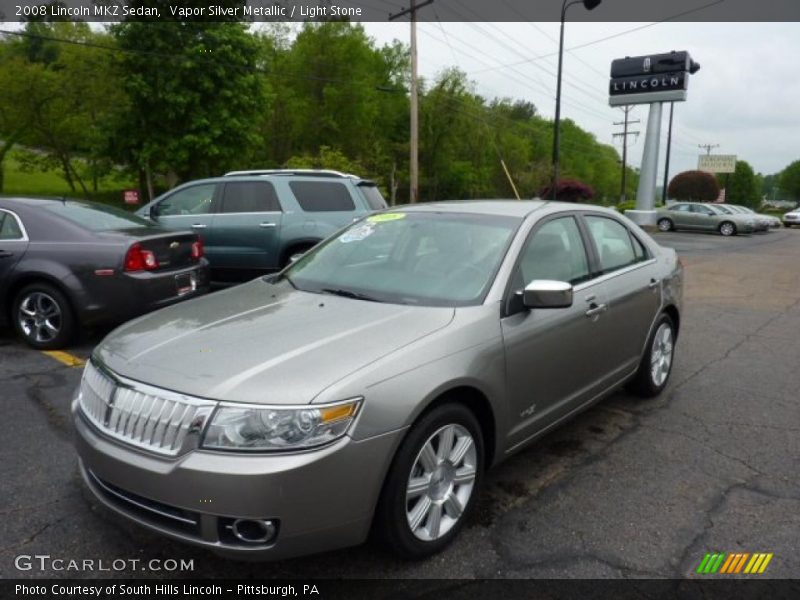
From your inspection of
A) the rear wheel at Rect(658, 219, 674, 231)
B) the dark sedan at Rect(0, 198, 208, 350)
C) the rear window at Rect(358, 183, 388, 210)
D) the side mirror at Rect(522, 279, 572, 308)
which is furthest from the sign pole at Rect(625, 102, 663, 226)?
the side mirror at Rect(522, 279, 572, 308)

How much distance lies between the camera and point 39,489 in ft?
10.6

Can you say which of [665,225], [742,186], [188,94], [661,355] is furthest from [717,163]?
[661,355]

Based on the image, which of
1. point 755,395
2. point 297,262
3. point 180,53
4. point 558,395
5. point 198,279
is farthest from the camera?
point 180,53

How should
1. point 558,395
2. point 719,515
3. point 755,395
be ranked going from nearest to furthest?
point 719,515 → point 558,395 → point 755,395

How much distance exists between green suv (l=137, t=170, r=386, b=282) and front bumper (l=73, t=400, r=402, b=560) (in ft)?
19.7

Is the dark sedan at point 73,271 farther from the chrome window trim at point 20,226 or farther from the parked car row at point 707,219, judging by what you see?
the parked car row at point 707,219

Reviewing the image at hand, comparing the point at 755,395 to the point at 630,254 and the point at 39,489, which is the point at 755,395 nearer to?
the point at 630,254

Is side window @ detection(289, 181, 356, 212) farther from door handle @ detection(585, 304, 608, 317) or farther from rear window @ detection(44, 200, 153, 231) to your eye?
door handle @ detection(585, 304, 608, 317)

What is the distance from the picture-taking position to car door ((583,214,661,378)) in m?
3.98

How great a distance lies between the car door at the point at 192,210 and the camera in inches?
340

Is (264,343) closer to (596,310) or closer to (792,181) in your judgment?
(596,310)

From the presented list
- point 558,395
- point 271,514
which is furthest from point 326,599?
point 558,395

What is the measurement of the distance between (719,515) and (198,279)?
5.15m

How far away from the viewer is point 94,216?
246 inches
